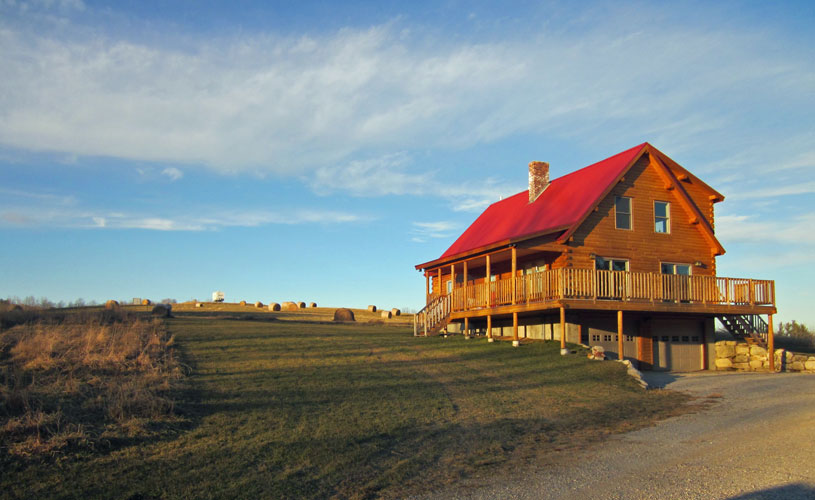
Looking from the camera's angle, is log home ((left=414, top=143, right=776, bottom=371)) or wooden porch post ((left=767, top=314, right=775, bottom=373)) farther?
wooden porch post ((left=767, top=314, right=775, bottom=373))

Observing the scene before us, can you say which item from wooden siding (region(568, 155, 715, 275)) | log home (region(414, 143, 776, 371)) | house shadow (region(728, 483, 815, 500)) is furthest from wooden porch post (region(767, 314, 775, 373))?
house shadow (region(728, 483, 815, 500))

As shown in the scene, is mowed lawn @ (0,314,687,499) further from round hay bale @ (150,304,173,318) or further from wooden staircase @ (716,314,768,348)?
round hay bale @ (150,304,173,318)

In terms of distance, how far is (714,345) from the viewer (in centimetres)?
2817

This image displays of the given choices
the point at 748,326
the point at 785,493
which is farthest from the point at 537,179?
the point at 785,493

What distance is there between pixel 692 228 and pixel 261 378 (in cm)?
2051

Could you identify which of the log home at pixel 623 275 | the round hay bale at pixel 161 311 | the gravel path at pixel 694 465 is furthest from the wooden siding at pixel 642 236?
the round hay bale at pixel 161 311

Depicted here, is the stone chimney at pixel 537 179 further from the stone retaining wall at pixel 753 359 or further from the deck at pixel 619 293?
the stone retaining wall at pixel 753 359

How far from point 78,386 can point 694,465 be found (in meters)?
11.5

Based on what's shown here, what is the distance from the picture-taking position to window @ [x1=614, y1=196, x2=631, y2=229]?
26.4 meters

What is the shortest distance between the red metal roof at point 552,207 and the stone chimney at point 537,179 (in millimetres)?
350

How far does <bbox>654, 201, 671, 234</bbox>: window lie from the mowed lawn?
343 inches

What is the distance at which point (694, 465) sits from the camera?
32.1 ft

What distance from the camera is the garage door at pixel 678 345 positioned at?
2709cm

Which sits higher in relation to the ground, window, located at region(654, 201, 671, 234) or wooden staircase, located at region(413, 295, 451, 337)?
window, located at region(654, 201, 671, 234)
